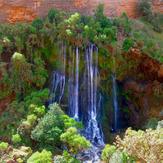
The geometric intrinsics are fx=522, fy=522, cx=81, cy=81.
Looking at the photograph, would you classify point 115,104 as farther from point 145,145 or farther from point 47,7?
point 145,145

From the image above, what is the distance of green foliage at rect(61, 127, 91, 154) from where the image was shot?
1609cm

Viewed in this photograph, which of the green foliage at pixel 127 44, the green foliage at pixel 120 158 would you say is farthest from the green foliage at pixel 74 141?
the green foliage at pixel 127 44

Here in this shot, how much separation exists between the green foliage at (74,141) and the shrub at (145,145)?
1.55 meters

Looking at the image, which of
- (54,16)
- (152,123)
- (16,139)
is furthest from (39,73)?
(152,123)

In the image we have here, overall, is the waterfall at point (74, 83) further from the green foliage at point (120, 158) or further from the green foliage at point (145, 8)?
the green foliage at point (120, 158)

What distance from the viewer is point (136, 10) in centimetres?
2370

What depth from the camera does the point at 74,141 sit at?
1609 centimetres

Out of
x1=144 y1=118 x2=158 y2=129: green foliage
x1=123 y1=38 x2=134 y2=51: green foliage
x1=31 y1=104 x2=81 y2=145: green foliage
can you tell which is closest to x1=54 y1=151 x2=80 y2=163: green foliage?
x1=31 y1=104 x2=81 y2=145: green foliage

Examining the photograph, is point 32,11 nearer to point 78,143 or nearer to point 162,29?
point 162,29

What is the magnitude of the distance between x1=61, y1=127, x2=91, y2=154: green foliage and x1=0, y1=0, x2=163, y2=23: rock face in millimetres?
7136

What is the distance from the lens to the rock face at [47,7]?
21703mm

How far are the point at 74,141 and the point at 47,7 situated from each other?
25.9 feet

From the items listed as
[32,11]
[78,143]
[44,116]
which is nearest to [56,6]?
[32,11]

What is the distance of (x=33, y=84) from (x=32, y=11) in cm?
384
